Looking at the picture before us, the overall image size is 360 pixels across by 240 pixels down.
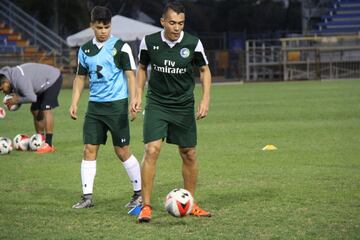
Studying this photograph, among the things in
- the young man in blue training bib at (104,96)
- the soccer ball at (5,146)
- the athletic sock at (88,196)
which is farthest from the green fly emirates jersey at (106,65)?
the soccer ball at (5,146)

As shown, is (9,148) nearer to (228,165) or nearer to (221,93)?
(228,165)

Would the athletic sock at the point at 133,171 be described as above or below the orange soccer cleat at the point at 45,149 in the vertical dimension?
above

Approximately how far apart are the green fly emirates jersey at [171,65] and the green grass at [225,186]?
116cm

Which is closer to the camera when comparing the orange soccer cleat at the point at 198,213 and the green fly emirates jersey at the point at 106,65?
the orange soccer cleat at the point at 198,213

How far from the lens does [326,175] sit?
420 inches

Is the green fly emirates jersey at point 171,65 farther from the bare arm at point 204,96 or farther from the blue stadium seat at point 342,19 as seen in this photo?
Result: the blue stadium seat at point 342,19

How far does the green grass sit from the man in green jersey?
0.55 meters

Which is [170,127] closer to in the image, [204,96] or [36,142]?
[204,96]

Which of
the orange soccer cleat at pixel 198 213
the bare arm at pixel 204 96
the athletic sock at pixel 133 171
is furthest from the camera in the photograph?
the athletic sock at pixel 133 171

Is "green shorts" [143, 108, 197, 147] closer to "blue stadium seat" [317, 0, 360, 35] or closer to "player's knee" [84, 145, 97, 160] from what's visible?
"player's knee" [84, 145, 97, 160]

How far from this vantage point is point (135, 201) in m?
8.80

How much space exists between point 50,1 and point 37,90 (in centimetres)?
3029

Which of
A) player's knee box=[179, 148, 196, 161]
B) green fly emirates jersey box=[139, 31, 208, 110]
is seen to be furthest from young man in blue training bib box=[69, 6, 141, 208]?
player's knee box=[179, 148, 196, 161]

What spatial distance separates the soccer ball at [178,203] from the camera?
7.76 meters
